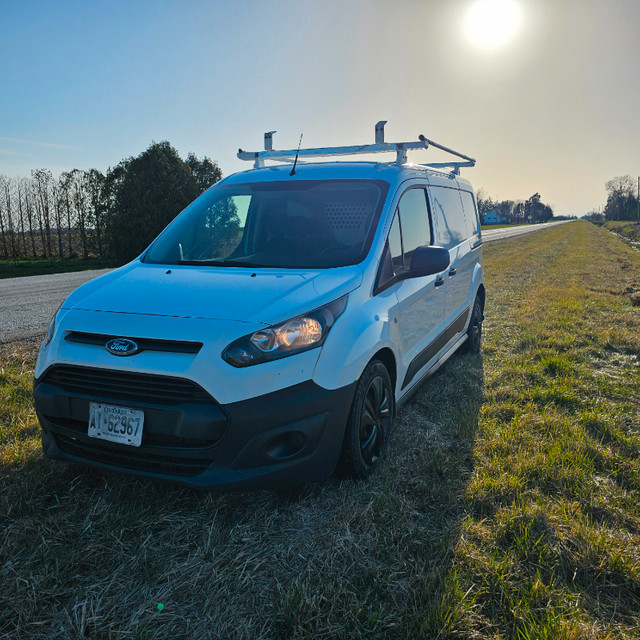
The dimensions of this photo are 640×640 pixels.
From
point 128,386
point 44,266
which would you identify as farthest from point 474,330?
point 44,266

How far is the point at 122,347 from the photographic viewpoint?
2516 millimetres

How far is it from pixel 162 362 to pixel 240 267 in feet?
3.45

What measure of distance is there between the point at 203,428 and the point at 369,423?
1.08 m

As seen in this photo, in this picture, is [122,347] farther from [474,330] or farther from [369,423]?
[474,330]

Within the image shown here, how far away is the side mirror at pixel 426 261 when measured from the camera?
3.46 meters

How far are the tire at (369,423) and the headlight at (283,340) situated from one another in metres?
0.42

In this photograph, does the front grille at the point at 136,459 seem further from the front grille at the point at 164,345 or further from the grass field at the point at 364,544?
the front grille at the point at 164,345

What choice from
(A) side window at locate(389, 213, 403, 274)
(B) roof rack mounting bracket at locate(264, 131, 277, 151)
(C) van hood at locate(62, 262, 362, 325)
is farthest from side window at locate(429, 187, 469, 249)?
(C) van hood at locate(62, 262, 362, 325)

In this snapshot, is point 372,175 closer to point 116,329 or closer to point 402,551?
point 116,329

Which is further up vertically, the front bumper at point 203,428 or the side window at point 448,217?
the side window at point 448,217

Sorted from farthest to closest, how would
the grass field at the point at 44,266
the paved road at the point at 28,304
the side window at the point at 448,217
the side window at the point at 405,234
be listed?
the grass field at the point at 44,266 → the paved road at the point at 28,304 → the side window at the point at 448,217 → the side window at the point at 405,234

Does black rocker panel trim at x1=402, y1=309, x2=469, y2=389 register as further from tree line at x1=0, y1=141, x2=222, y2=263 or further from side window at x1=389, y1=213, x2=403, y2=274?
tree line at x1=0, y1=141, x2=222, y2=263

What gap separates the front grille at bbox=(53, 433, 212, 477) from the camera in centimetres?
251

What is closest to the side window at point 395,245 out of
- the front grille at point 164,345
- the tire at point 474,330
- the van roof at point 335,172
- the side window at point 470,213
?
the van roof at point 335,172
